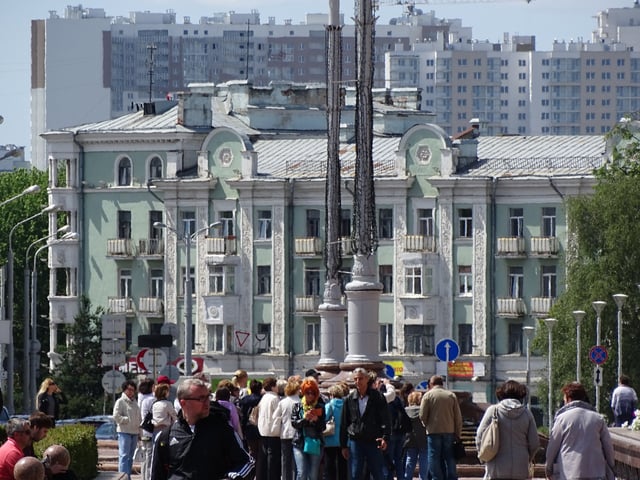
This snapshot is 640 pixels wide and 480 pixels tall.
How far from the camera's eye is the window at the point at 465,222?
89250mm

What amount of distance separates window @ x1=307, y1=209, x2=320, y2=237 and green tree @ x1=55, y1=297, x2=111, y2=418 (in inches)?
341

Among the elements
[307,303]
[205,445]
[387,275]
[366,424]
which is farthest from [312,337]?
[205,445]

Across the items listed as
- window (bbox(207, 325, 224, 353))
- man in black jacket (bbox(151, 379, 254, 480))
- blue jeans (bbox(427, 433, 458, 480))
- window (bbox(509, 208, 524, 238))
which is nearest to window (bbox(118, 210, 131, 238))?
window (bbox(207, 325, 224, 353))

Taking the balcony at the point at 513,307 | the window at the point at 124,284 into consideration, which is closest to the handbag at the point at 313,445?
the balcony at the point at 513,307

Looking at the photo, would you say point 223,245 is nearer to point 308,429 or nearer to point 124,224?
point 124,224

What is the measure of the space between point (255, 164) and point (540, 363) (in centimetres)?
1340

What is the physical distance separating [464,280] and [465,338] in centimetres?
209

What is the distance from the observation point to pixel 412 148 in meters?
90.0

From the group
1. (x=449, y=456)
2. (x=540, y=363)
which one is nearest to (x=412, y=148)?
(x=540, y=363)

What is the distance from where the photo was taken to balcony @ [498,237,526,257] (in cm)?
8781

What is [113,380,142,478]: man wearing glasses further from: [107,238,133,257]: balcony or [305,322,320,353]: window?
[107,238,133,257]: balcony

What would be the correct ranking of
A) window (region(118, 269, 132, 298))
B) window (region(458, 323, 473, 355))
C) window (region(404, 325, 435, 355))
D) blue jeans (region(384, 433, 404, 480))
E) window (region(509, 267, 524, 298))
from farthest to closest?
window (region(118, 269, 132, 298))
window (region(404, 325, 435, 355))
window (region(458, 323, 473, 355))
window (region(509, 267, 524, 298))
blue jeans (region(384, 433, 404, 480))

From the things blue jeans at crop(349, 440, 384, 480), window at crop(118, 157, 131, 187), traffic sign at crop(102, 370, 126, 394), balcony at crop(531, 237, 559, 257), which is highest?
window at crop(118, 157, 131, 187)

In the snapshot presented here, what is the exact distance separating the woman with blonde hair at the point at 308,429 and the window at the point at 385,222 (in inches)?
2412
